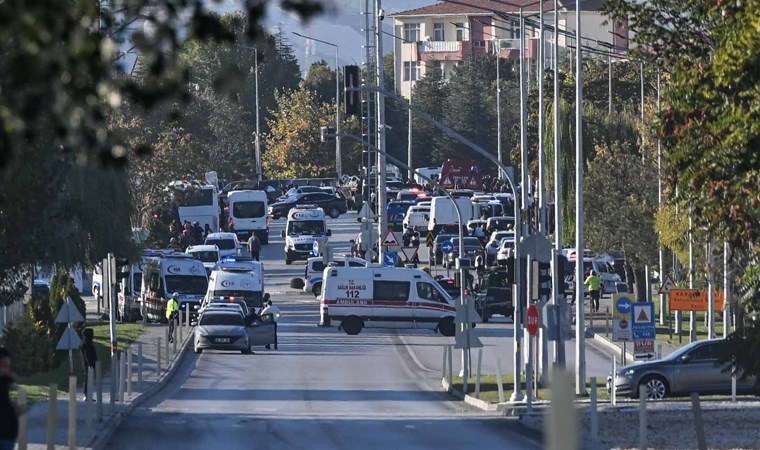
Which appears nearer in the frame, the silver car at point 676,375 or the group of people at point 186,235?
the silver car at point 676,375

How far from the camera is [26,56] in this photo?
5848mm

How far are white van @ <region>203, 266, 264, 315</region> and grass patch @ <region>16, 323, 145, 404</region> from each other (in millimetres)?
2753

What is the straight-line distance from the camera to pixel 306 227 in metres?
79.1

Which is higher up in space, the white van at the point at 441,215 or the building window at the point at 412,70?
the building window at the point at 412,70

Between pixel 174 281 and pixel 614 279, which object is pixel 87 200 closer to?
pixel 174 281

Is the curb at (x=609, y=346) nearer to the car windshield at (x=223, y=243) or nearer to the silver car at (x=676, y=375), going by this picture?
the silver car at (x=676, y=375)

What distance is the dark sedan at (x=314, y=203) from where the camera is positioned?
334ft

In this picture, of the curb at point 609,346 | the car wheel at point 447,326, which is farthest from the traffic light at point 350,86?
the car wheel at point 447,326

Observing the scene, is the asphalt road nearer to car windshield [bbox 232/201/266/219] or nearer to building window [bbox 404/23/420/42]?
car windshield [bbox 232/201/266/219]

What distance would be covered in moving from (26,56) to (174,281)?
50131 millimetres

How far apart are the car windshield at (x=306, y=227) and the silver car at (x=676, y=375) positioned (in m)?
46.7

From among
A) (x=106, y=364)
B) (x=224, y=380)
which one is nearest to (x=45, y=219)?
(x=224, y=380)

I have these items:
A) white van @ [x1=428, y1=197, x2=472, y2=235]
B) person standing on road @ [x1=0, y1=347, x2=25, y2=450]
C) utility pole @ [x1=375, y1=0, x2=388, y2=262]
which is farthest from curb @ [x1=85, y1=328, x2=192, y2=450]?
white van @ [x1=428, y1=197, x2=472, y2=235]

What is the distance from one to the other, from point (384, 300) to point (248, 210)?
37.7 metres
